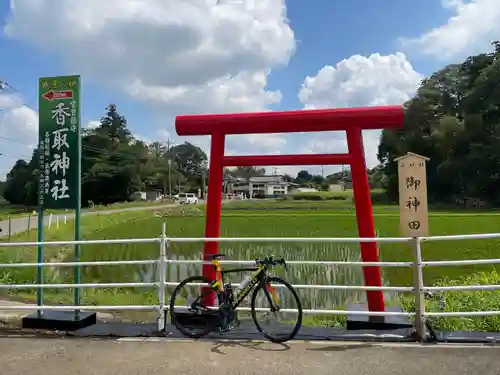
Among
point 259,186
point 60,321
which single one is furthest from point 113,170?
point 60,321

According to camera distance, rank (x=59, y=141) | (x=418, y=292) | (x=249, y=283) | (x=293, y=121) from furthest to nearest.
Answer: (x=59, y=141) → (x=293, y=121) → (x=249, y=283) → (x=418, y=292)

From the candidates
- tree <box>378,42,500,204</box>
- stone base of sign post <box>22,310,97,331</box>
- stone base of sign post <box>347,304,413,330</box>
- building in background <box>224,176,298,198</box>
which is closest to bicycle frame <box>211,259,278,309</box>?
stone base of sign post <box>347,304,413,330</box>

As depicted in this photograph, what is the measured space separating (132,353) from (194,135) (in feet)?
8.26

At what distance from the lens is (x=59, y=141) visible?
511 cm

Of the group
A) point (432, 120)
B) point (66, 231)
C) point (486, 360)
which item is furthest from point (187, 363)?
point (432, 120)

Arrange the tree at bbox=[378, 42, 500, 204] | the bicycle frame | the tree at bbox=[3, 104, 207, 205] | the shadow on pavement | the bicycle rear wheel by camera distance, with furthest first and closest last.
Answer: the tree at bbox=[3, 104, 207, 205], the tree at bbox=[378, 42, 500, 204], the bicycle rear wheel, the bicycle frame, the shadow on pavement

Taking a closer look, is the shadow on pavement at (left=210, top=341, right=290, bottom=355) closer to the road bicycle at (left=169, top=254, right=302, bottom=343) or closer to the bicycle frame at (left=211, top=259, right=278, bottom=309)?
the road bicycle at (left=169, top=254, right=302, bottom=343)

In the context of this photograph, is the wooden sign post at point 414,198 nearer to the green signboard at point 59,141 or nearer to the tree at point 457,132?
the green signboard at point 59,141

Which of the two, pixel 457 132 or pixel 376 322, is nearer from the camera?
pixel 376 322

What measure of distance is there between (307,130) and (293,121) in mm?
193

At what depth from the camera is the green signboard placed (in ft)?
16.7

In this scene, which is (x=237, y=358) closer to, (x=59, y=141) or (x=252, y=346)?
Result: (x=252, y=346)

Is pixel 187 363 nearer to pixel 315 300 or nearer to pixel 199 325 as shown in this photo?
pixel 199 325

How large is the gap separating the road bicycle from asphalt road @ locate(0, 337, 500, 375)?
21cm
